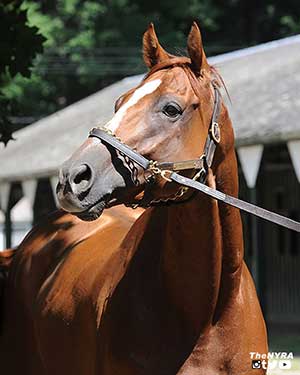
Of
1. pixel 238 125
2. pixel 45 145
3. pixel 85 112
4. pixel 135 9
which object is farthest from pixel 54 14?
pixel 238 125

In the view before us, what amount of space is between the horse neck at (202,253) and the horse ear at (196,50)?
0.39 metres

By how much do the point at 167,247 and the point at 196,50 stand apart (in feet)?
2.82

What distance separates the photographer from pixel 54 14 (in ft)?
122

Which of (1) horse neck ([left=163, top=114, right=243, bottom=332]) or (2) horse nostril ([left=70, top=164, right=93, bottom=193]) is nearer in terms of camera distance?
(2) horse nostril ([left=70, top=164, right=93, bottom=193])

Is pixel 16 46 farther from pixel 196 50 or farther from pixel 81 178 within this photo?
pixel 81 178

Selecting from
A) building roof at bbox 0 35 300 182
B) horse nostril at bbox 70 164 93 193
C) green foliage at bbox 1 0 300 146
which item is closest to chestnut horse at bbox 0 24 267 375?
horse nostril at bbox 70 164 93 193

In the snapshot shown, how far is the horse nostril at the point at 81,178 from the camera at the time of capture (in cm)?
392

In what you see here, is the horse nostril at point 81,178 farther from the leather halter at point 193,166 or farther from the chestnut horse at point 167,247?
the leather halter at point 193,166

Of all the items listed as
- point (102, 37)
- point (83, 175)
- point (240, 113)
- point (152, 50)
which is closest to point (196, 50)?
point (152, 50)

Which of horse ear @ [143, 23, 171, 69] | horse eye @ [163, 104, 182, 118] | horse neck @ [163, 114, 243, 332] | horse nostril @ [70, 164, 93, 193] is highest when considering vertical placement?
horse ear @ [143, 23, 171, 69]

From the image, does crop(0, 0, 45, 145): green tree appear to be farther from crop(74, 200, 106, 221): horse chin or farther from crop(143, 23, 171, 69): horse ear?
crop(74, 200, 106, 221): horse chin

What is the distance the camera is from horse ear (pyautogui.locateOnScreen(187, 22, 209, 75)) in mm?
4273

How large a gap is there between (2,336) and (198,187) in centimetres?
254

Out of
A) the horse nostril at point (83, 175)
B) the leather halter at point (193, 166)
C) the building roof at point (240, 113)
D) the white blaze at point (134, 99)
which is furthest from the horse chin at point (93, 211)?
the building roof at point (240, 113)
